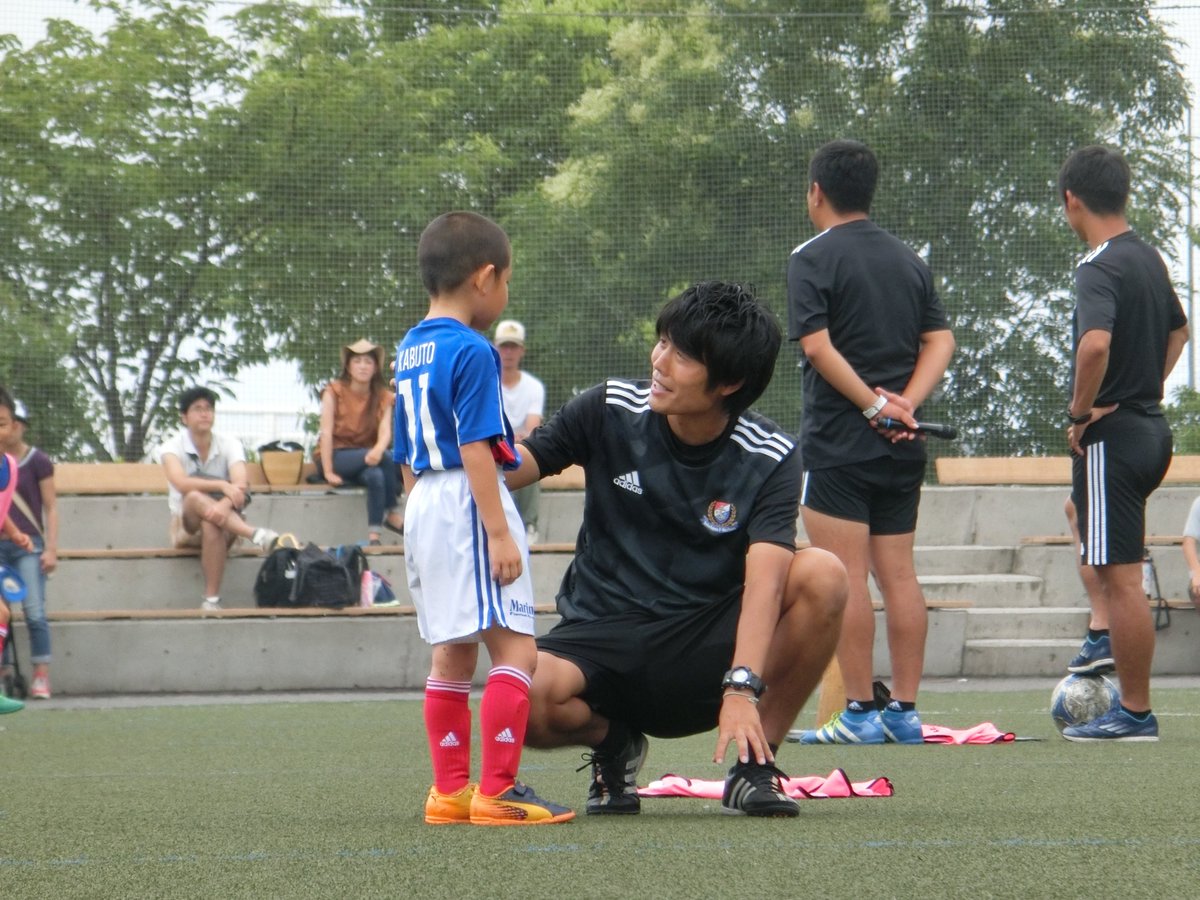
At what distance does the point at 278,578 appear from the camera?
967 cm

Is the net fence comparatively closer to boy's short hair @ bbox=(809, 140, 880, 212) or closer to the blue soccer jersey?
boy's short hair @ bbox=(809, 140, 880, 212)

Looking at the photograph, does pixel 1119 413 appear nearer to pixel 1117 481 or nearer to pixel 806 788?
pixel 1117 481

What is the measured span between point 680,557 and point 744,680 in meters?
0.40

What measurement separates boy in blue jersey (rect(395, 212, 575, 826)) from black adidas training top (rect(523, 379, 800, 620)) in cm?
19

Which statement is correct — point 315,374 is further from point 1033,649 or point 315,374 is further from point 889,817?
point 889,817

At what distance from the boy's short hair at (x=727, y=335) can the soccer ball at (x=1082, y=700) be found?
8.35 feet

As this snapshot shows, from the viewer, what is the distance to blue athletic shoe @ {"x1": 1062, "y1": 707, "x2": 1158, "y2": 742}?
5406 millimetres

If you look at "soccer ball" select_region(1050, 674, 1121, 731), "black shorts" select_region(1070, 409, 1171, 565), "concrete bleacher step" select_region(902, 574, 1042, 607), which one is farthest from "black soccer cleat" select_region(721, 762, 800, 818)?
"concrete bleacher step" select_region(902, 574, 1042, 607)

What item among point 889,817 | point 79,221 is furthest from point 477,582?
point 79,221

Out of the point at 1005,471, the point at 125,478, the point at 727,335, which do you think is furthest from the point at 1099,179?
the point at 125,478

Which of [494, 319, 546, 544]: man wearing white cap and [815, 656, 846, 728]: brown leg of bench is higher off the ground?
[494, 319, 546, 544]: man wearing white cap

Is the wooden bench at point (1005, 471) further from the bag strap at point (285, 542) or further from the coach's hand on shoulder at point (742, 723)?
the coach's hand on shoulder at point (742, 723)

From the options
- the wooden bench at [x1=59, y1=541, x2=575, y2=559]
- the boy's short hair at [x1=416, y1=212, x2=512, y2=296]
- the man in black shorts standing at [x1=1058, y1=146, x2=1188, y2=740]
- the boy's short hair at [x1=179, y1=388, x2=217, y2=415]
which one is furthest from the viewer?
the boy's short hair at [x1=179, y1=388, x2=217, y2=415]

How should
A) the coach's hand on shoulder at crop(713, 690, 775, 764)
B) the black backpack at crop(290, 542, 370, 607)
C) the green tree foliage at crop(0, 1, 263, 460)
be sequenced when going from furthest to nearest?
the green tree foliage at crop(0, 1, 263, 460) → the black backpack at crop(290, 542, 370, 607) → the coach's hand on shoulder at crop(713, 690, 775, 764)
